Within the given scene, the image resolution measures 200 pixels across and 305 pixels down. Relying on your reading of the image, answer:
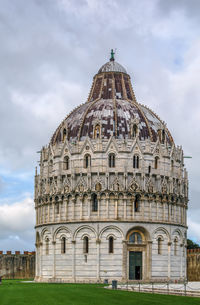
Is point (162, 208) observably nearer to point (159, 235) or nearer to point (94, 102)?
point (159, 235)

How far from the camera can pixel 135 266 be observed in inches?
3258

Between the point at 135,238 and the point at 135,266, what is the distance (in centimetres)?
394

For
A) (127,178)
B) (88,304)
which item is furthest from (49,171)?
(88,304)

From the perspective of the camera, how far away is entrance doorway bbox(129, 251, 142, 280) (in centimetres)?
8244

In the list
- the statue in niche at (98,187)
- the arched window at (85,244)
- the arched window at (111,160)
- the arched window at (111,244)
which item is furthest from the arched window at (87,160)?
the arched window at (111,244)

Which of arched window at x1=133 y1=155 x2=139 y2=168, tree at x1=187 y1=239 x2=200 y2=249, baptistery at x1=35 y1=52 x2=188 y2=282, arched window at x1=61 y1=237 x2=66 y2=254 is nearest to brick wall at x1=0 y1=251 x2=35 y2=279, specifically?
baptistery at x1=35 y1=52 x2=188 y2=282

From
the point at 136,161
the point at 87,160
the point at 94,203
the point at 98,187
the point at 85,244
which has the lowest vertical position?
the point at 85,244

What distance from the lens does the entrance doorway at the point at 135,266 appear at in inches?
3246

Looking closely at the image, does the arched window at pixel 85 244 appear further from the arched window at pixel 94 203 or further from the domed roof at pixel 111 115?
the domed roof at pixel 111 115

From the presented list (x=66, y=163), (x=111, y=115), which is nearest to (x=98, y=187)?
(x=66, y=163)

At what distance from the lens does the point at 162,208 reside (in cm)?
8538

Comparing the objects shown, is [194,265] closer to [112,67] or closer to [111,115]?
[111,115]

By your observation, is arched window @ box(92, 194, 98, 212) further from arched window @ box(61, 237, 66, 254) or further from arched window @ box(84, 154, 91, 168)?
arched window @ box(61, 237, 66, 254)

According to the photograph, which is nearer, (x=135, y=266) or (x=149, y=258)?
(x=135, y=266)
